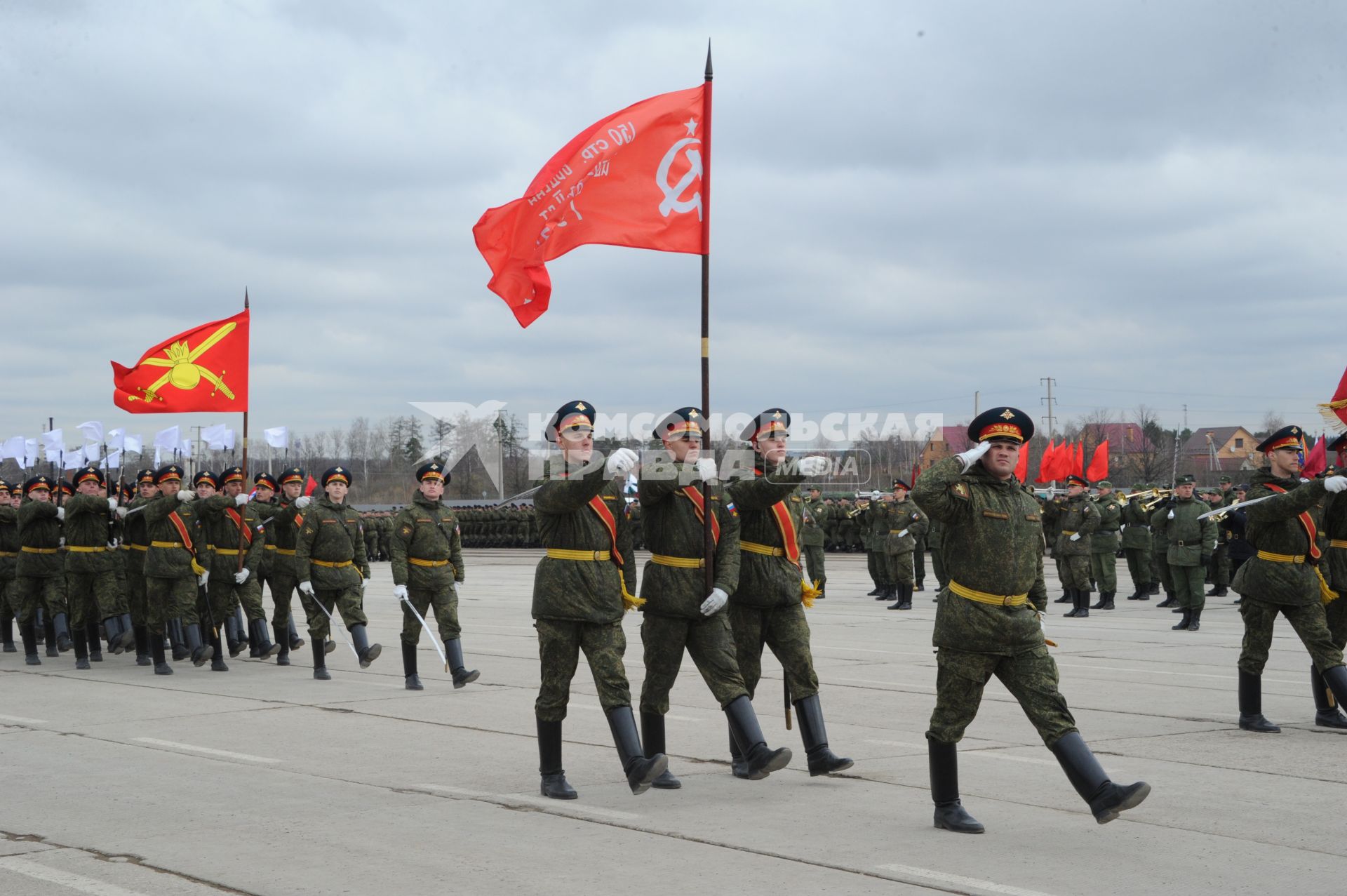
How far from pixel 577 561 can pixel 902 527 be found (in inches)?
582

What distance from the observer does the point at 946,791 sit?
6.22m

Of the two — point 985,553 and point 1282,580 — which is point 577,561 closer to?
point 985,553

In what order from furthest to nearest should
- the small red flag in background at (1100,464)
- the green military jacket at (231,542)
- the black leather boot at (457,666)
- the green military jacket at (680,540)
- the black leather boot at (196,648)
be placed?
the small red flag in background at (1100,464) → the green military jacket at (231,542) → the black leather boot at (196,648) → the black leather boot at (457,666) → the green military jacket at (680,540)

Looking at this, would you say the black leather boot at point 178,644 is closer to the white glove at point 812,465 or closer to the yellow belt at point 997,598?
the white glove at point 812,465

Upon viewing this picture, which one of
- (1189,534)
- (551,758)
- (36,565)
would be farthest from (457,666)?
(1189,534)

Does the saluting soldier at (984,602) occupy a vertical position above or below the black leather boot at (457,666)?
above

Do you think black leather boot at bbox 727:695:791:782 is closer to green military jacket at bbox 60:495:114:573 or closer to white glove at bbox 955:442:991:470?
white glove at bbox 955:442:991:470

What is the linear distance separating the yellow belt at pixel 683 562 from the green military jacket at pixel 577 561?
24cm

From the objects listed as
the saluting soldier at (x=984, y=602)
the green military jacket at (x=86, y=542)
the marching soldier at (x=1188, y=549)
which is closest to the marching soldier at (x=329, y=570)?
the green military jacket at (x=86, y=542)

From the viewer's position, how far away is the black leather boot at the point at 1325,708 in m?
9.11

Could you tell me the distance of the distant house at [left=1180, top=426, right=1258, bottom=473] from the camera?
97188mm

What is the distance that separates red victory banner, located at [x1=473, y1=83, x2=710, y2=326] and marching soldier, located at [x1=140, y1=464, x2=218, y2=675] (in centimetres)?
640

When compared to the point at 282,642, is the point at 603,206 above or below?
above

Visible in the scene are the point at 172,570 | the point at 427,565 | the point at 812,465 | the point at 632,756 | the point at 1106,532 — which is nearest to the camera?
the point at 632,756
